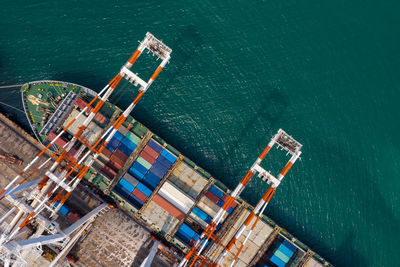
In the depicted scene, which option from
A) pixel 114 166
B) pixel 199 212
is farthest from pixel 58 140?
pixel 199 212

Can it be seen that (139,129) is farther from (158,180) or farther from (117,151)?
(158,180)

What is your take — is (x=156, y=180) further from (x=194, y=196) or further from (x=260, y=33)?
(x=260, y=33)

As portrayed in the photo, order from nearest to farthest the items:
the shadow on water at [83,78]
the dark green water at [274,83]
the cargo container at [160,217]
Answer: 1. the cargo container at [160,217]
2. the dark green water at [274,83]
3. the shadow on water at [83,78]

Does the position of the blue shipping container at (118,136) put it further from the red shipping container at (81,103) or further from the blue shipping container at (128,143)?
the red shipping container at (81,103)

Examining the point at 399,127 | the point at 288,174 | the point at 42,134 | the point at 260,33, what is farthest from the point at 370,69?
the point at 42,134

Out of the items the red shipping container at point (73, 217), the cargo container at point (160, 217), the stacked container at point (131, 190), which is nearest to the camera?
the cargo container at point (160, 217)

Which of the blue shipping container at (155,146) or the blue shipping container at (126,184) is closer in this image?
the blue shipping container at (126,184)

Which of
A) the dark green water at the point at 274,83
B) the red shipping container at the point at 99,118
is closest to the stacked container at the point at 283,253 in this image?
the dark green water at the point at 274,83

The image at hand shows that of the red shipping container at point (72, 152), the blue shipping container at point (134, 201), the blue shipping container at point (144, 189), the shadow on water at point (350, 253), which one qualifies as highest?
the shadow on water at point (350, 253)
